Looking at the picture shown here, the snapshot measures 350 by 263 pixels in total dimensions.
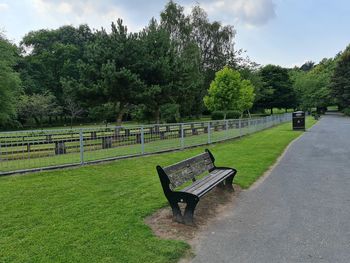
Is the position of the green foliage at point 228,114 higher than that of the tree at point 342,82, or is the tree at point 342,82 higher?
the tree at point 342,82

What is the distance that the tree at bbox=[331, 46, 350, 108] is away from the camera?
56406mm

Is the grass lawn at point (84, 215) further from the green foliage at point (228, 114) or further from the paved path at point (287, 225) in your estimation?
the green foliage at point (228, 114)

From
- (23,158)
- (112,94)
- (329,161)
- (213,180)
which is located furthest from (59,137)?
(112,94)

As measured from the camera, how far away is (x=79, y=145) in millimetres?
8875

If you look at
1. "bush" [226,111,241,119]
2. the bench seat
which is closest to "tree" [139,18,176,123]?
the bench seat

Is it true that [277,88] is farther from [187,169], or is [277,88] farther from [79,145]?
[187,169]

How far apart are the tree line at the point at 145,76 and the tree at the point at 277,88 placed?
0.20 meters

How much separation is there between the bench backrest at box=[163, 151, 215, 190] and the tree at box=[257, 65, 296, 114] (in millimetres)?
56843

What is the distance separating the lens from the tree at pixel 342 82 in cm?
5641

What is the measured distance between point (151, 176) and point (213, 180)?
8.20 ft

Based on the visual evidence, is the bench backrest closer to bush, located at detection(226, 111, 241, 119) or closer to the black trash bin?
the black trash bin

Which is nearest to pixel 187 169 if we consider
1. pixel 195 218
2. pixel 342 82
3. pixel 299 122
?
pixel 195 218

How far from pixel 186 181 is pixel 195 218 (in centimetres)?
65

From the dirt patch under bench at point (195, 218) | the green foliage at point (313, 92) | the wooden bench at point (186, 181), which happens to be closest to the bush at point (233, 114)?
the wooden bench at point (186, 181)
